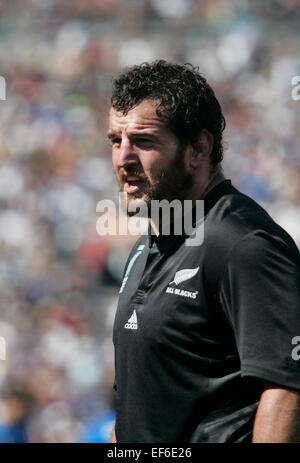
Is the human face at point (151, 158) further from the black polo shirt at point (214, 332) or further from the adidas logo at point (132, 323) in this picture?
the adidas logo at point (132, 323)

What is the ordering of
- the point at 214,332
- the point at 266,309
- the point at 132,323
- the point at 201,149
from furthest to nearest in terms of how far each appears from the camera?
the point at 201,149 → the point at 132,323 → the point at 214,332 → the point at 266,309

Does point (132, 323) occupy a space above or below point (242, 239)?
below

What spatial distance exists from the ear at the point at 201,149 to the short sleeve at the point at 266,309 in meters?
0.38

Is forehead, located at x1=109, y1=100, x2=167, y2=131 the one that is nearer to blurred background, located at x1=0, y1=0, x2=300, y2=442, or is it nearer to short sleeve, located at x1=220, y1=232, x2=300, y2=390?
short sleeve, located at x1=220, y1=232, x2=300, y2=390

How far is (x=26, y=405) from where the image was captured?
16.9 ft

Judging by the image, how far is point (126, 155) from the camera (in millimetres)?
1795

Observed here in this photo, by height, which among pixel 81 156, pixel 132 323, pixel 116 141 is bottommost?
pixel 132 323

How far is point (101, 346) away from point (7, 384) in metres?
0.71

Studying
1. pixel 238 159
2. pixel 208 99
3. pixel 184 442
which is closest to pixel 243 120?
pixel 238 159

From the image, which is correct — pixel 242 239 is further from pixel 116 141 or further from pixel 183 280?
pixel 116 141

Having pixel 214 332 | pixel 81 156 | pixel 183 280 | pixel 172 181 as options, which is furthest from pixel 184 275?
pixel 81 156

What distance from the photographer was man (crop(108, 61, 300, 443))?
57.9 inches

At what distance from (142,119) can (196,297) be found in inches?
18.1

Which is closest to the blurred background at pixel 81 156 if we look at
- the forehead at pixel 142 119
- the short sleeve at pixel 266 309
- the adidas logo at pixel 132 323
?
the adidas logo at pixel 132 323
